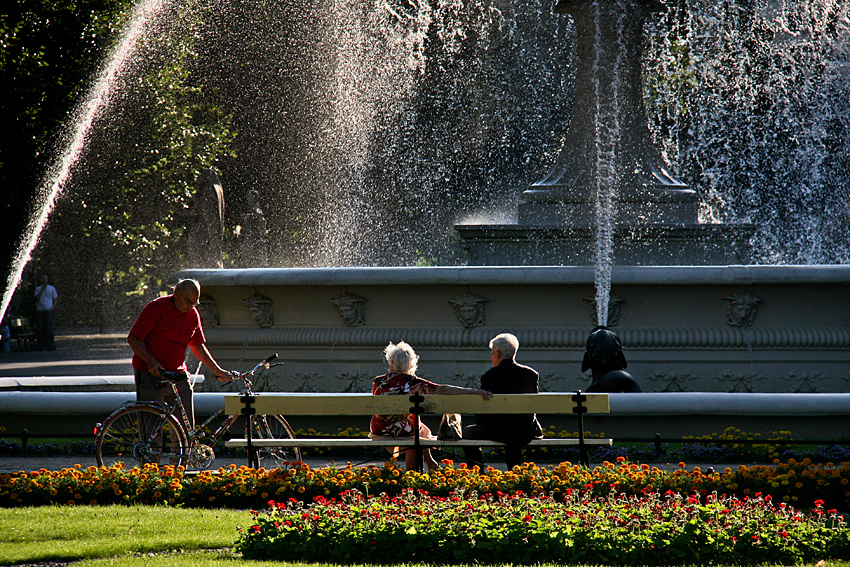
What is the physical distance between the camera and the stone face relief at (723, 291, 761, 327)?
8531 mm

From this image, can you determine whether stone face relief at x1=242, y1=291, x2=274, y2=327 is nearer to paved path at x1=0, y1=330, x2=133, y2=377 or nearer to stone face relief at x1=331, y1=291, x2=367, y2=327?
stone face relief at x1=331, y1=291, x2=367, y2=327

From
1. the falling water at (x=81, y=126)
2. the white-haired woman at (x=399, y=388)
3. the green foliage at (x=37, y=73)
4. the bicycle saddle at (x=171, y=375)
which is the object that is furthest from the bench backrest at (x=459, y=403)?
the falling water at (x=81, y=126)

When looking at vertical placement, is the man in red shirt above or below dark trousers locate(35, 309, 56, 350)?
above

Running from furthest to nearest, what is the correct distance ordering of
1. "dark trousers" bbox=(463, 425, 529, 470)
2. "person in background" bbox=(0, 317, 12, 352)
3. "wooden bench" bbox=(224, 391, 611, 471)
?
"person in background" bbox=(0, 317, 12, 352) < "dark trousers" bbox=(463, 425, 529, 470) < "wooden bench" bbox=(224, 391, 611, 471)

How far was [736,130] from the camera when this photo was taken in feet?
84.7

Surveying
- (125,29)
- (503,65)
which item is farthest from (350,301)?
(503,65)

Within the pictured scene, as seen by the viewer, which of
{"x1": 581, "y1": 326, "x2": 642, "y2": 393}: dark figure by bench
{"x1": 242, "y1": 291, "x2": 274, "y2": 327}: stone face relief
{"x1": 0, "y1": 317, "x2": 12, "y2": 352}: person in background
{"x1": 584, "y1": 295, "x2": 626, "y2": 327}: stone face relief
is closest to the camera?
{"x1": 581, "y1": 326, "x2": 642, "y2": 393}: dark figure by bench

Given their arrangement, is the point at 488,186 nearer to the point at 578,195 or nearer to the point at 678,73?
the point at 678,73

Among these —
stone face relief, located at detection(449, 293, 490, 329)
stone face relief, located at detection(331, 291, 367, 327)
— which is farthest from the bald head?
stone face relief, located at detection(449, 293, 490, 329)

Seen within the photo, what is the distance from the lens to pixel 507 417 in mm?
5914

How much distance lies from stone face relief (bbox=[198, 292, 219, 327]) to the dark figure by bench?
3.93 m

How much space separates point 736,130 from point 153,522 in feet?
79.3

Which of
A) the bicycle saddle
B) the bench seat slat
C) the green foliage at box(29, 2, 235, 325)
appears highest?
the green foliage at box(29, 2, 235, 325)

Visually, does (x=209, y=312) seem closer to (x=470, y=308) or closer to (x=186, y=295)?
(x=470, y=308)
